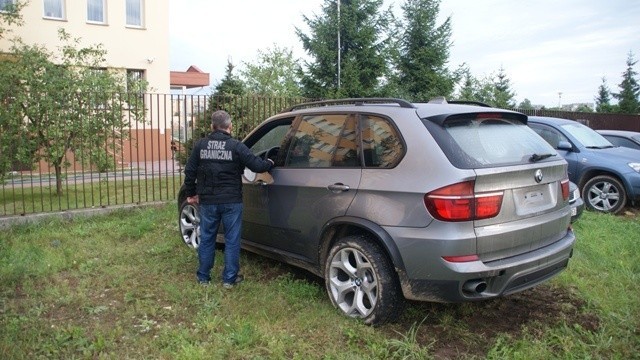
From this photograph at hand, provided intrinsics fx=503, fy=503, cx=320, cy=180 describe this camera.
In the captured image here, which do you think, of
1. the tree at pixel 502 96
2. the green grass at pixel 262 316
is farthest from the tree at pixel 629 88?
the green grass at pixel 262 316

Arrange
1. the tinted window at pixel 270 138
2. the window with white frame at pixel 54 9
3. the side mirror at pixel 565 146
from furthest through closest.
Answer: the window with white frame at pixel 54 9
the side mirror at pixel 565 146
the tinted window at pixel 270 138

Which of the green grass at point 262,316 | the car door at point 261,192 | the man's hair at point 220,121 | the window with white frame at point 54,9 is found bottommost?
the green grass at point 262,316

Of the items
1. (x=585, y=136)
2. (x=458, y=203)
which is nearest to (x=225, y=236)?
(x=458, y=203)

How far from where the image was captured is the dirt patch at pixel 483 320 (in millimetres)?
3607

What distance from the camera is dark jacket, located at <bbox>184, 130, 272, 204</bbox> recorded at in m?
4.53

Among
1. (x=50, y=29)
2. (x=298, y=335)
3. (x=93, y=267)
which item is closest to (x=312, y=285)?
(x=298, y=335)

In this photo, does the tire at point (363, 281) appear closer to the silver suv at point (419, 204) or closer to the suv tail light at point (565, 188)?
the silver suv at point (419, 204)

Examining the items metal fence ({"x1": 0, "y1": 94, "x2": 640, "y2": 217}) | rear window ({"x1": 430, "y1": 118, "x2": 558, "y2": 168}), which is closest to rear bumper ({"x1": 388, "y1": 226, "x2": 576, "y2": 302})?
rear window ({"x1": 430, "y1": 118, "x2": 558, "y2": 168})

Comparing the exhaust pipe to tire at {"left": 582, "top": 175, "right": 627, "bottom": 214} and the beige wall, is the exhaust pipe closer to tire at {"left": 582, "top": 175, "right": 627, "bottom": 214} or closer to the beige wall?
tire at {"left": 582, "top": 175, "right": 627, "bottom": 214}

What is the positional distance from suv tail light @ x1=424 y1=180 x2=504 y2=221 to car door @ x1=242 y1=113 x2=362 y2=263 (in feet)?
2.32

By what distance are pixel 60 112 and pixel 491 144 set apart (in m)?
7.02

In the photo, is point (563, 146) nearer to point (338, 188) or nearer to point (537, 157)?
point (537, 157)

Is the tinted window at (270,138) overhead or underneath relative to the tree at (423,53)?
underneath

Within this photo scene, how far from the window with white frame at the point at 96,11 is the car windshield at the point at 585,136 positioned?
55.4ft
